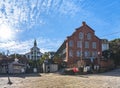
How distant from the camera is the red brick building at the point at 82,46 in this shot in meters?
85.8

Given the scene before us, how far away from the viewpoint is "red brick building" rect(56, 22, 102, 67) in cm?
8575

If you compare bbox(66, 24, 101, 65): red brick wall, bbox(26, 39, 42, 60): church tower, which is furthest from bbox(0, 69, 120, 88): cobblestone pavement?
bbox(26, 39, 42, 60): church tower

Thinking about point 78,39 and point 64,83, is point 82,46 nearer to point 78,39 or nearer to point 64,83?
point 78,39

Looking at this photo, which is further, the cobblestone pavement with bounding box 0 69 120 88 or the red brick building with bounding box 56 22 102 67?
the red brick building with bounding box 56 22 102 67

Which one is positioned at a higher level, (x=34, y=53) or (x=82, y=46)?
(x=34, y=53)

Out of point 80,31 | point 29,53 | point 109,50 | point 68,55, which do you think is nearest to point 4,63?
point 68,55

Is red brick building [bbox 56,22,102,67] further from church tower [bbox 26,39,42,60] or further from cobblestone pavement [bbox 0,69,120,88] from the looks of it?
cobblestone pavement [bbox 0,69,120,88]

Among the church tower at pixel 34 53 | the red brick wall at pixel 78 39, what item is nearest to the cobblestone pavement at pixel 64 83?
the red brick wall at pixel 78 39

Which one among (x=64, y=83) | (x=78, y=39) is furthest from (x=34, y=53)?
(x=64, y=83)

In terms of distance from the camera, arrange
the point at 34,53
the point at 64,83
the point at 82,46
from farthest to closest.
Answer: the point at 34,53, the point at 82,46, the point at 64,83

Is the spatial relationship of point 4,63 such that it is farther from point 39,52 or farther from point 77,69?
point 39,52

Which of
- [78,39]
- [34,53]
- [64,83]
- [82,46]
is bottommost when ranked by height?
[64,83]

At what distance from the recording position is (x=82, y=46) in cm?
8750

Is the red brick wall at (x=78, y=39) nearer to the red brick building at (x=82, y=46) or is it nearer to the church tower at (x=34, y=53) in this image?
the red brick building at (x=82, y=46)
